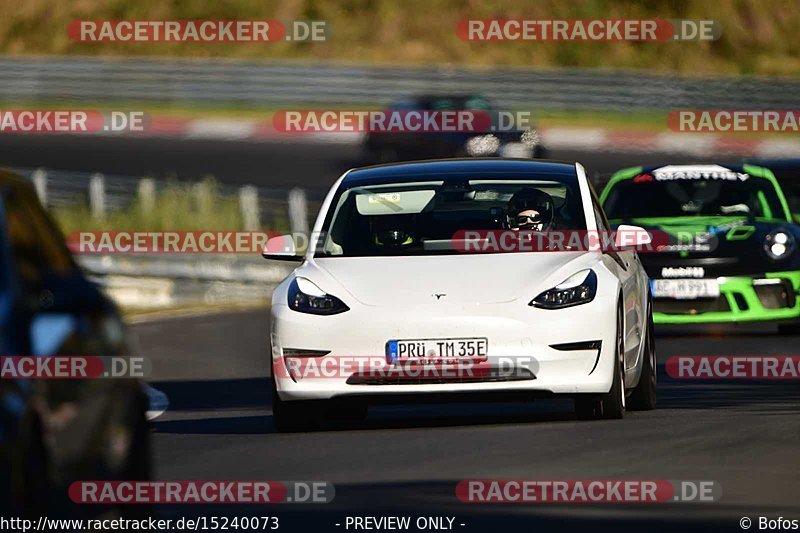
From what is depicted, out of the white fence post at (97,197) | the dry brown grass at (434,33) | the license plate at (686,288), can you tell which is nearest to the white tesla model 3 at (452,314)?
the license plate at (686,288)

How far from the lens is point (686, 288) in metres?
17.3

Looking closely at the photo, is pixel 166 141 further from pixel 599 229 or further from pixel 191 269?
pixel 599 229

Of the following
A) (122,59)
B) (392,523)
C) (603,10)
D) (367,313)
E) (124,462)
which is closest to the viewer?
(124,462)

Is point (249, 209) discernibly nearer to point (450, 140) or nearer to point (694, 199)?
point (450, 140)

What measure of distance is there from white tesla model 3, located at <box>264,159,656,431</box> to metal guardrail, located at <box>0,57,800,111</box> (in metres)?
30.8

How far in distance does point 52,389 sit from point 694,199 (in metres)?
12.7

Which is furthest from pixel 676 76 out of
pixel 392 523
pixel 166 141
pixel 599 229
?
pixel 392 523

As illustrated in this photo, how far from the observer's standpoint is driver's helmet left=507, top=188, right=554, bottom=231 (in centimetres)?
1168

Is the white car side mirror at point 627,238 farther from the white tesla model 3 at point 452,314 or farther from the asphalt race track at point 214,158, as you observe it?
the asphalt race track at point 214,158

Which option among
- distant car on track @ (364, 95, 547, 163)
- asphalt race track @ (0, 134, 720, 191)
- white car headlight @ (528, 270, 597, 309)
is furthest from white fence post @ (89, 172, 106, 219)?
white car headlight @ (528, 270, 597, 309)

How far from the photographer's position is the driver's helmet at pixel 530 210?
460 inches

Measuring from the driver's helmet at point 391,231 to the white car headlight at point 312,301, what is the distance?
0.61m

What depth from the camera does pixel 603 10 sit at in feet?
182

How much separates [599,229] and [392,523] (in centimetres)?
426
